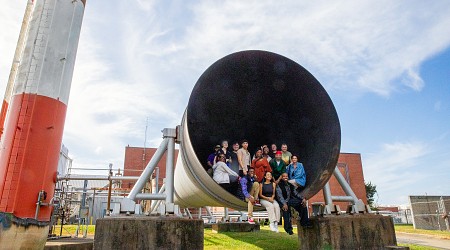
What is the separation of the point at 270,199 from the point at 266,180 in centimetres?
50

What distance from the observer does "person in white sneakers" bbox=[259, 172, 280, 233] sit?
475 centimetres

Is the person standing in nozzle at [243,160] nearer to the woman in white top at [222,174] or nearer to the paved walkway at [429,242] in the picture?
the woman in white top at [222,174]

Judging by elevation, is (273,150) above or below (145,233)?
above

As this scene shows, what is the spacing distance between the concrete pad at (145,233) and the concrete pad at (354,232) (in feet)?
6.41

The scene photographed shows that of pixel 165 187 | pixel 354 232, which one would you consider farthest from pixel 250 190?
pixel 354 232

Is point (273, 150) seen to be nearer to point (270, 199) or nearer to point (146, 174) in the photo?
point (270, 199)

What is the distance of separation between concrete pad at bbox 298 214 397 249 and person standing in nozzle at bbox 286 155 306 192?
1.98 ft

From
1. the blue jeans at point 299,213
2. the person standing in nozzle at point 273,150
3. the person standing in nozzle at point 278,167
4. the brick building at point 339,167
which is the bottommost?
the blue jeans at point 299,213

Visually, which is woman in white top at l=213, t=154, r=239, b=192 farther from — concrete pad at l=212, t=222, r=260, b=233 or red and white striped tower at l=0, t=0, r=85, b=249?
concrete pad at l=212, t=222, r=260, b=233

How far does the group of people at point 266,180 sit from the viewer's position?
4949mm

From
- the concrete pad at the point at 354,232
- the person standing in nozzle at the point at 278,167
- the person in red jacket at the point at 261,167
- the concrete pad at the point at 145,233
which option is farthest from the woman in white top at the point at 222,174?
the concrete pad at the point at 354,232

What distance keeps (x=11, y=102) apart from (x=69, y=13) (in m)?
2.74

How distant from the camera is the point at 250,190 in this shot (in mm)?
5246

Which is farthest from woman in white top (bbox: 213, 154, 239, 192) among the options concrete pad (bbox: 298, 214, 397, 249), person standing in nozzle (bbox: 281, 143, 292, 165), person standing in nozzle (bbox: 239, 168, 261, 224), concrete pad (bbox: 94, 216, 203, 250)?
concrete pad (bbox: 298, 214, 397, 249)
